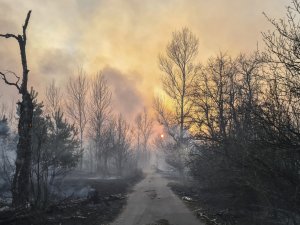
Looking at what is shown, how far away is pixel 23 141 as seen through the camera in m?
15.0

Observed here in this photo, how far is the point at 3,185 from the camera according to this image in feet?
86.6

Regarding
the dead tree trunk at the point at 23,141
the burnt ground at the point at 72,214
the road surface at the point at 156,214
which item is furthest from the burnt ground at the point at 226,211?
the dead tree trunk at the point at 23,141

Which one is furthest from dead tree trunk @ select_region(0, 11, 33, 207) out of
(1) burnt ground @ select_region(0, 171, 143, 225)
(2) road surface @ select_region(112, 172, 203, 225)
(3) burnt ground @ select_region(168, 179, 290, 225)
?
(3) burnt ground @ select_region(168, 179, 290, 225)

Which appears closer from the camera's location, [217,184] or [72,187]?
[217,184]

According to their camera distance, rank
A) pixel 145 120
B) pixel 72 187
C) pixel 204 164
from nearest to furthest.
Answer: pixel 204 164
pixel 72 187
pixel 145 120

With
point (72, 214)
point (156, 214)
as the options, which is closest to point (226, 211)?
point (156, 214)

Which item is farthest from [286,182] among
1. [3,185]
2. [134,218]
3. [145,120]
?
[145,120]

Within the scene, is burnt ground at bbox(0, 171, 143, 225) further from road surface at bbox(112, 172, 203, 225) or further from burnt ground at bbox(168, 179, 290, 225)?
burnt ground at bbox(168, 179, 290, 225)

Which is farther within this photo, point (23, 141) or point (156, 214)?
point (156, 214)

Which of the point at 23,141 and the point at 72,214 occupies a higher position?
the point at 23,141

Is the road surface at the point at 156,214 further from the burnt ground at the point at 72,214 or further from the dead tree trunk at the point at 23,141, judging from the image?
the dead tree trunk at the point at 23,141

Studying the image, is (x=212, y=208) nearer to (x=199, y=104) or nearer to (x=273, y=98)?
(x=199, y=104)

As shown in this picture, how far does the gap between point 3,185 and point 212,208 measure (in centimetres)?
1630

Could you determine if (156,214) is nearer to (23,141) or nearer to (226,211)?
(226,211)
